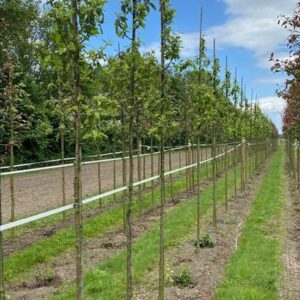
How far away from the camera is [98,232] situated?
420 inches

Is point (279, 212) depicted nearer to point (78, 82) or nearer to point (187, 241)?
point (187, 241)

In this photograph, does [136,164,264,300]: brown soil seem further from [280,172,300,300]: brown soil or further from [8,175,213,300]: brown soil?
[8,175,213,300]: brown soil

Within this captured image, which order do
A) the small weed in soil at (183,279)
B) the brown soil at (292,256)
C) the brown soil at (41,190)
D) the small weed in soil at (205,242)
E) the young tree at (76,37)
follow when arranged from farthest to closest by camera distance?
the brown soil at (41,190) → the small weed in soil at (205,242) → the small weed in soil at (183,279) → the brown soil at (292,256) → the young tree at (76,37)

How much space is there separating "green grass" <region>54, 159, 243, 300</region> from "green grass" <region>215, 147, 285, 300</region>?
4.33ft

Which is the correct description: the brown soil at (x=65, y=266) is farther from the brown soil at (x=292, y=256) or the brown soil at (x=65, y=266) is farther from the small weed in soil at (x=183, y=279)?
the brown soil at (x=292, y=256)

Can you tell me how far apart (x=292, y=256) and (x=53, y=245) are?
4565 mm

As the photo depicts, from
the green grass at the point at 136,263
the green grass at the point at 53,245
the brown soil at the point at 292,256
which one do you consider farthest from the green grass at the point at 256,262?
the green grass at the point at 53,245

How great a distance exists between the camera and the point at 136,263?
8.06m

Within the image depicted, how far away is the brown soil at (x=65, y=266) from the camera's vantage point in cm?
685

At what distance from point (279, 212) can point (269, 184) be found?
7647 millimetres

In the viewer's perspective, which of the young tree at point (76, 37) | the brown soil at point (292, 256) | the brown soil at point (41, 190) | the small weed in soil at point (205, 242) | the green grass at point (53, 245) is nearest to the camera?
the young tree at point (76, 37)

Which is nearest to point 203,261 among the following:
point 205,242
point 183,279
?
point 205,242

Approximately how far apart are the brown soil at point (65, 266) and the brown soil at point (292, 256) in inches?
123

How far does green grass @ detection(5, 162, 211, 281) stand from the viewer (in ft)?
25.8
